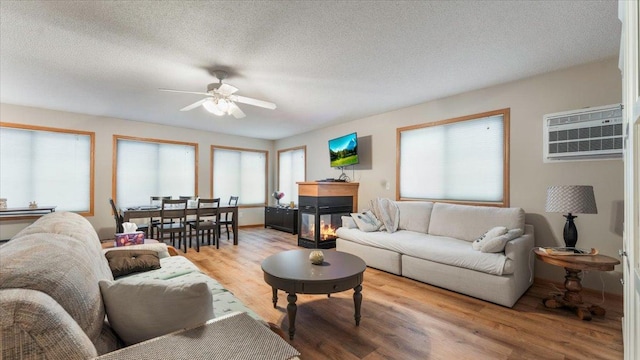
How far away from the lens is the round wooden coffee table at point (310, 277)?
78.7 inches

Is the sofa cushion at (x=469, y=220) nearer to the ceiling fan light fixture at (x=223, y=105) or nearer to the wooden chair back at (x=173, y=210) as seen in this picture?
the ceiling fan light fixture at (x=223, y=105)

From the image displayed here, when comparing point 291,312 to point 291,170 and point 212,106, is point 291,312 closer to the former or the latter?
point 212,106

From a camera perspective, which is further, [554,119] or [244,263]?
[244,263]

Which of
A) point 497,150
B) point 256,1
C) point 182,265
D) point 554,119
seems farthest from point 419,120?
point 182,265

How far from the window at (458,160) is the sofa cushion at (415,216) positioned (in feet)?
1.17

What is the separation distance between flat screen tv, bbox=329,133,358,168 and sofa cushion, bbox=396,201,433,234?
1.41 meters

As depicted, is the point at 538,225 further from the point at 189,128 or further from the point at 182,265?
the point at 189,128

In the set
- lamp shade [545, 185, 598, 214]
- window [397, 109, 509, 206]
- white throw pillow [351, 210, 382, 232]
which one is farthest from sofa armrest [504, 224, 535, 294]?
white throw pillow [351, 210, 382, 232]

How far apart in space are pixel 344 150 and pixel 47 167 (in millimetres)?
5413

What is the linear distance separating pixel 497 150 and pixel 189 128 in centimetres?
610

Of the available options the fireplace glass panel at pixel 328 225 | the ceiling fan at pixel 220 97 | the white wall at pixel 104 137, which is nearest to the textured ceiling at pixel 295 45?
the ceiling fan at pixel 220 97

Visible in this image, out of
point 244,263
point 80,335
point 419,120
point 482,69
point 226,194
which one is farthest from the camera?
point 226,194

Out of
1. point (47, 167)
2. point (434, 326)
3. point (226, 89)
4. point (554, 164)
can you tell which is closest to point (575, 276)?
point (554, 164)

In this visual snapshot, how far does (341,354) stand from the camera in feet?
6.03
